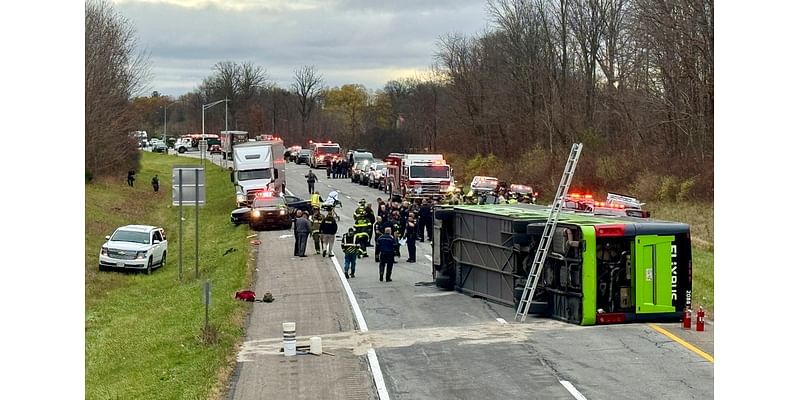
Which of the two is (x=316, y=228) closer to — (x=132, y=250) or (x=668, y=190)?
(x=132, y=250)

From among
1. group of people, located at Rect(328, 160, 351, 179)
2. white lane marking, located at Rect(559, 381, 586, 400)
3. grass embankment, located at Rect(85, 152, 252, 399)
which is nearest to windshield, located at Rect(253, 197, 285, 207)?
grass embankment, located at Rect(85, 152, 252, 399)

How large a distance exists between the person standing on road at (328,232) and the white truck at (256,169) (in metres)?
17.4

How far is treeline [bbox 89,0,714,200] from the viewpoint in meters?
49.9

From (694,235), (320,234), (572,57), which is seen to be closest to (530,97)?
(572,57)

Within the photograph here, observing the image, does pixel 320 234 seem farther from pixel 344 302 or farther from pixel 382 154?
pixel 382 154

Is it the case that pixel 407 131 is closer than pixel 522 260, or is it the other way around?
pixel 522 260

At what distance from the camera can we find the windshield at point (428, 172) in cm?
5125

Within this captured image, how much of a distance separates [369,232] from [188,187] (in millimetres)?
6609

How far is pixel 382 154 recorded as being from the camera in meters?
108

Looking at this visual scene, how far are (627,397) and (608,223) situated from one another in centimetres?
577

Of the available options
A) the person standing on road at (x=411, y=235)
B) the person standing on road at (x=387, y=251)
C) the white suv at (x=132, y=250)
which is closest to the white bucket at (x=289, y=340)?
the person standing on road at (x=387, y=251)

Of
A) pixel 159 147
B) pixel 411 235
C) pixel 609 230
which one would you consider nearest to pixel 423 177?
pixel 411 235

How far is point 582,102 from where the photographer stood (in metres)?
69.6

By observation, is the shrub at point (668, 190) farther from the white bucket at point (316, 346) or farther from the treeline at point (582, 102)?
the white bucket at point (316, 346)
